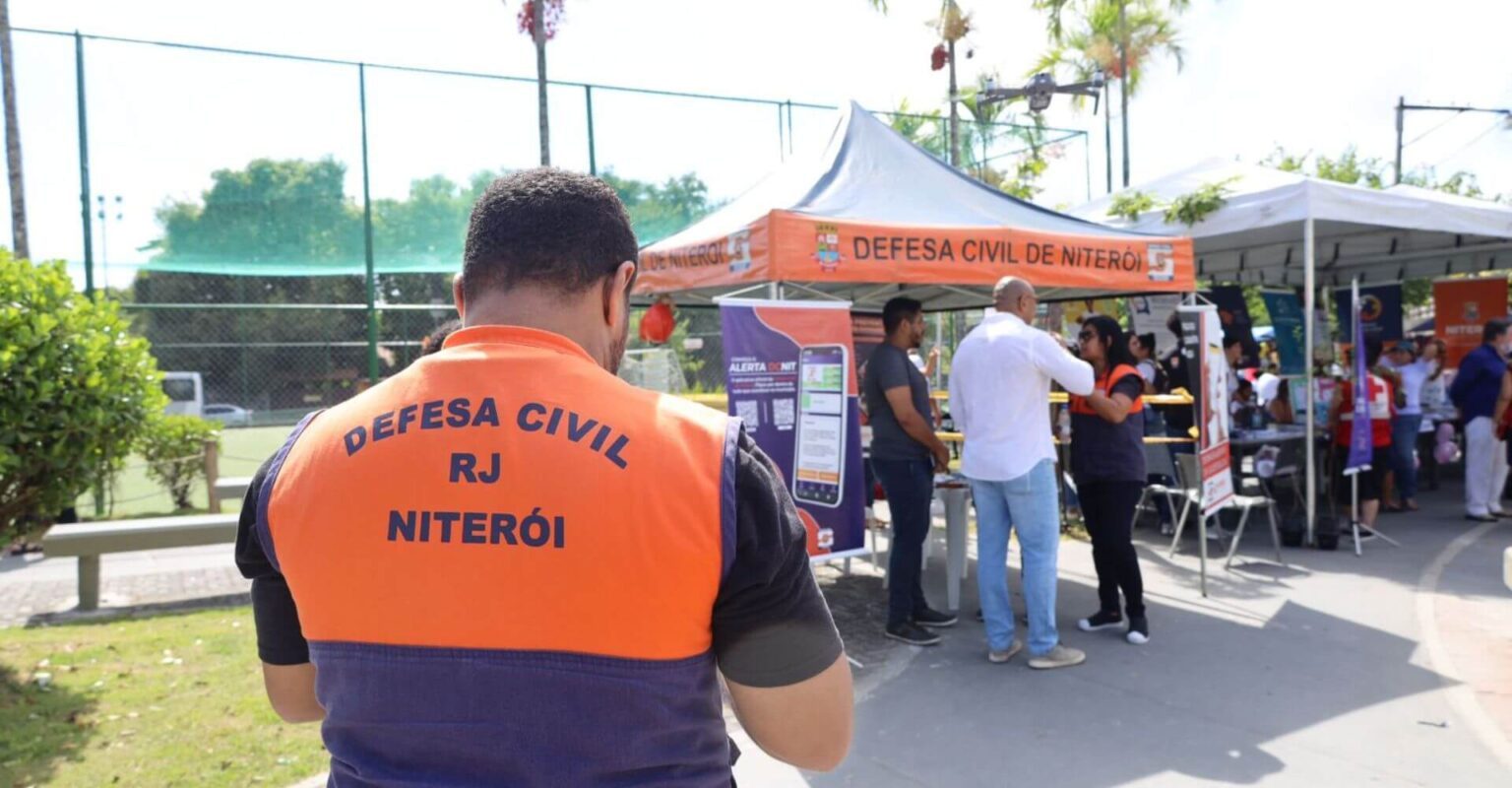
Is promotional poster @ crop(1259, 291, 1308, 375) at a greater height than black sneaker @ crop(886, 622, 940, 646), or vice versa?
promotional poster @ crop(1259, 291, 1308, 375)

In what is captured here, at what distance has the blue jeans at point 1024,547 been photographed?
4980mm

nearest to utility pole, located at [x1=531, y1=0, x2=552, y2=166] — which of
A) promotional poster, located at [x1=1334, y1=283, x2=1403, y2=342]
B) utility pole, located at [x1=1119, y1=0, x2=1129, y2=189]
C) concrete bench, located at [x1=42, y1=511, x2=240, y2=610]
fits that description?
concrete bench, located at [x1=42, y1=511, x2=240, y2=610]

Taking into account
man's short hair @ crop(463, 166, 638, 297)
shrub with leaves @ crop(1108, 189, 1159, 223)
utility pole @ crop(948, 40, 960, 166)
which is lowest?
man's short hair @ crop(463, 166, 638, 297)

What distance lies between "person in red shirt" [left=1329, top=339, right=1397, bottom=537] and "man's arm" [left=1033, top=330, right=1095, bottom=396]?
175 inches

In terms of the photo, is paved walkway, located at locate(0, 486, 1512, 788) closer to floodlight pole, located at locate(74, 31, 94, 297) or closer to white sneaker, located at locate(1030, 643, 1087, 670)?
white sneaker, located at locate(1030, 643, 1087, 670)

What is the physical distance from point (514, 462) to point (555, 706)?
28cm

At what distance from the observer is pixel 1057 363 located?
4.89 m

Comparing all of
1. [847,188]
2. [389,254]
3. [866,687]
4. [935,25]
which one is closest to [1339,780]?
[866,687]

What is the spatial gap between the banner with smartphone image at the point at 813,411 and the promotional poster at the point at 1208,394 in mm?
2373

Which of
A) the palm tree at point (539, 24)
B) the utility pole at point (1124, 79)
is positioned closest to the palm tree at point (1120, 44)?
the utility pole at point (1124, 79)

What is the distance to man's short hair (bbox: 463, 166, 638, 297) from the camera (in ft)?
4.39

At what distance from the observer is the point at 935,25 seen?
1471cm

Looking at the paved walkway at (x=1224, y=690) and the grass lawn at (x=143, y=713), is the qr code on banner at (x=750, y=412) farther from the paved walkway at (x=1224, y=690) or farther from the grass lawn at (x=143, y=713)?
the grass lawn at (x=143, y=713)

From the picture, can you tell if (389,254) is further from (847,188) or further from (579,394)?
(579,394)
